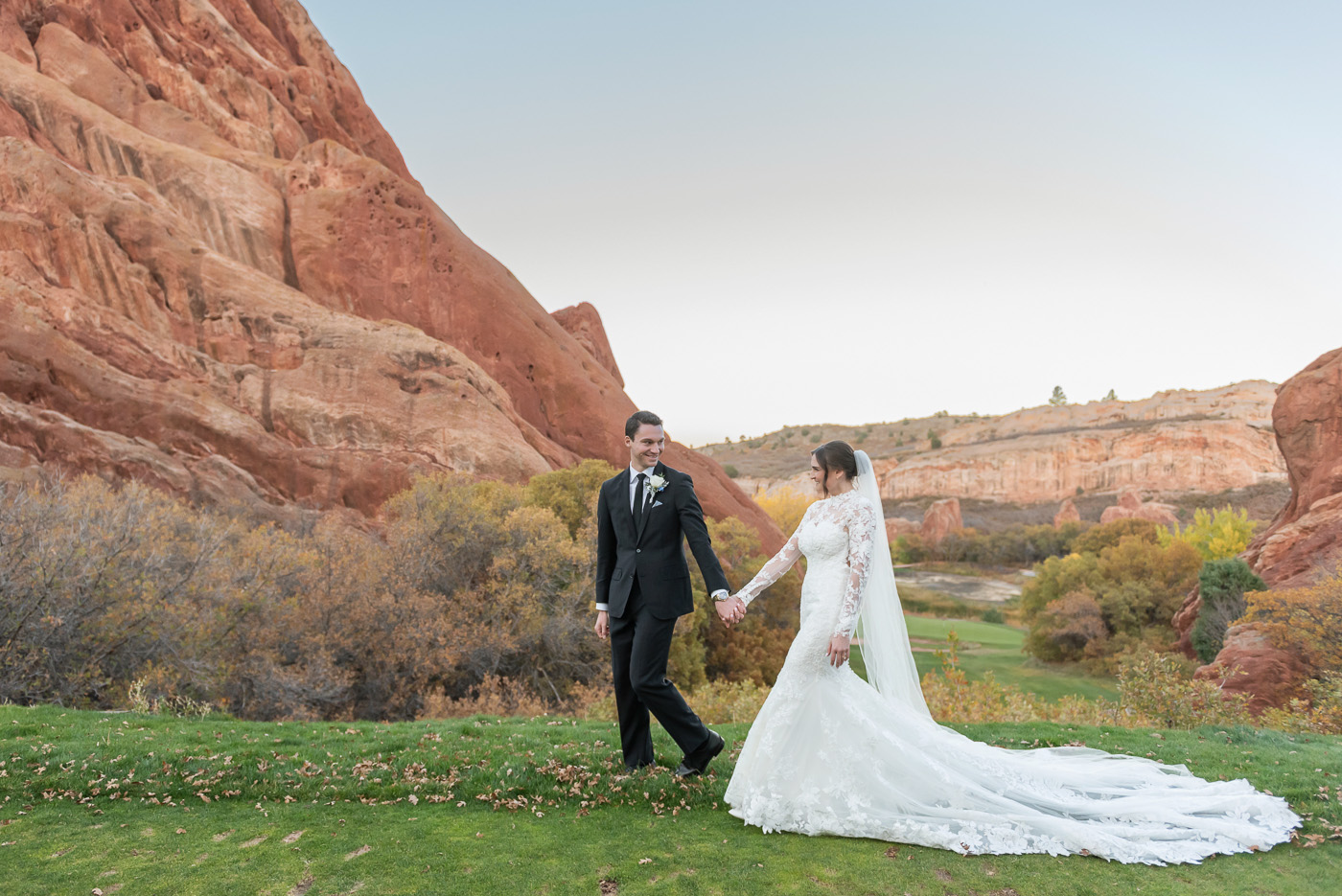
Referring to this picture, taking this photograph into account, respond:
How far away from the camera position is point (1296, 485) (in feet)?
80.3

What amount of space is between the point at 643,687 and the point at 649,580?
0.72 meters

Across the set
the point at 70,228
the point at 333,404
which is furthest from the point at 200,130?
the point at 333,404

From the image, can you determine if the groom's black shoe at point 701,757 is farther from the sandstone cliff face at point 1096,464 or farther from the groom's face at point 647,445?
the sandstone cliff face at point 1096,464

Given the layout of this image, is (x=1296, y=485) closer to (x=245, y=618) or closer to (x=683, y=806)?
(x=683, y=806)

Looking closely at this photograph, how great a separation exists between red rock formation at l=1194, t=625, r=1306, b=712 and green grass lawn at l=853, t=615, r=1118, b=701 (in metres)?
5.11

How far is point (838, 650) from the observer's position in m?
4.53

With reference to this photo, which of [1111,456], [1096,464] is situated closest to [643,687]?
[1096,464]

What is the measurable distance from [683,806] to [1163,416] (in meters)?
101

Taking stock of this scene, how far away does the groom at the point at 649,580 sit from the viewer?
16.4 feet

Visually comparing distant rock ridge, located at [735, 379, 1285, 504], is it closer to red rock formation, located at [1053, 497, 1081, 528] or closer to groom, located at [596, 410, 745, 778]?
red rock formation, located at [1053, 497, 1081, 528]

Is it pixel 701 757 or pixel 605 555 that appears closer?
pixel 701 757

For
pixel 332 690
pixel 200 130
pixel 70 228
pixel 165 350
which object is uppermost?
pixel 200 130

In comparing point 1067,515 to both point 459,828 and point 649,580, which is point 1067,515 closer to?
point 649,580

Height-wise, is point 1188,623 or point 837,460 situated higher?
point 837,460
